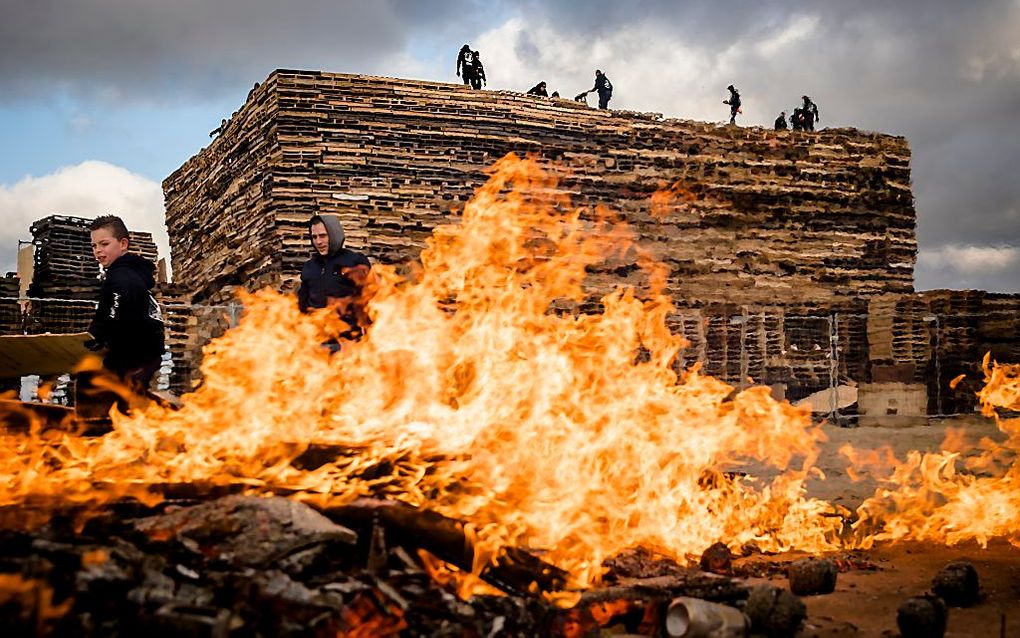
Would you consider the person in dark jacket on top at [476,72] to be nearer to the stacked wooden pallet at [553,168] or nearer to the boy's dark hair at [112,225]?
the stacked wooden pallet at [553,168]

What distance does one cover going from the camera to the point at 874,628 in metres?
4.53

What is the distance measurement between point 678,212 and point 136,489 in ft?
57.2

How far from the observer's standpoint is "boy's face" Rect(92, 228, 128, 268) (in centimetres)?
598

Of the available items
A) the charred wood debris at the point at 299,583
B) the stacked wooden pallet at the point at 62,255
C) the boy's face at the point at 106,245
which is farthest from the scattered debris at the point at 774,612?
the stacked wooden pallet at the point at 62,255

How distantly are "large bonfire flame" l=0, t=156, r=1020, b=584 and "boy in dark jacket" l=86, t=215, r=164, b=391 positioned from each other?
1.33ft

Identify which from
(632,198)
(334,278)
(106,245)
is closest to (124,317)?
(106,245)

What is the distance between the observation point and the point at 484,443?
19.8ft

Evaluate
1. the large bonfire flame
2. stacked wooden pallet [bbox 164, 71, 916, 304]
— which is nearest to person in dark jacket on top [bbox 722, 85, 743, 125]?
stacked wooden pallet [bbox 164, 71, 916, 304]

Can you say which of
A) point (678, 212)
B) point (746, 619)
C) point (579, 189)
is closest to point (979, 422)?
point (678, 212)

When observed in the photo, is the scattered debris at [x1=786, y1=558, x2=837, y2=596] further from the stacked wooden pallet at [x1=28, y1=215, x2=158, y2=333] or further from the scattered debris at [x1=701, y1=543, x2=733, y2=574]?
the stacked wooden pallet at [x1=28, y1=215, x2=158, y2=333]

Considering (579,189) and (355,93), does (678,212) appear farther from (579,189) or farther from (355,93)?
(355,93)

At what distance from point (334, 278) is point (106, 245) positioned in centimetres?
197

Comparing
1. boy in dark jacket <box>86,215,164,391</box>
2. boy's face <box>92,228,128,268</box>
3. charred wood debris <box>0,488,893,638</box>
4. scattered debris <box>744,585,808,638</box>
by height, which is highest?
boy's face <box>92,228,128,268</box>

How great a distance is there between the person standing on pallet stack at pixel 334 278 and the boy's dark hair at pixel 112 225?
1610 millimetres
